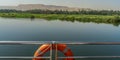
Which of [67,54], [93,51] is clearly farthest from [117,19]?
[67,54]

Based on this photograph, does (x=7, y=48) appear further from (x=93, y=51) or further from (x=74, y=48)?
(x=93, y=51)

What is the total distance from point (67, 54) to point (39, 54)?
405mm

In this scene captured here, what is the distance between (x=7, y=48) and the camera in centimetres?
1889

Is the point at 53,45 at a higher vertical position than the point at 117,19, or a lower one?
higher

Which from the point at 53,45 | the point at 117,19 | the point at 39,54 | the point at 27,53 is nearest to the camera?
the point at 53,45

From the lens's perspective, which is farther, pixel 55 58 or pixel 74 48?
pixel 74 48

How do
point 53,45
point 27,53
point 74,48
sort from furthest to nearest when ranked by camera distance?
point 74,48
point 27,53
point 53,45

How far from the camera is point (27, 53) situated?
17.6 m

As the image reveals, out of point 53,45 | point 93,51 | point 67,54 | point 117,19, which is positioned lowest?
point 117,19

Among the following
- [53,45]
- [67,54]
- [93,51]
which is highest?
[53,45]

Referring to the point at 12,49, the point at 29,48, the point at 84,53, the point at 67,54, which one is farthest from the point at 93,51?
the point at 67,54

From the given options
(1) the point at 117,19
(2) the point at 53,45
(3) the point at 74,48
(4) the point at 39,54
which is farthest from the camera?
(1) the point at 117,19

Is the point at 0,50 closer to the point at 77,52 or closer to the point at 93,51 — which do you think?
the point at 77,52

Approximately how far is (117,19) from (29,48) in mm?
47085
